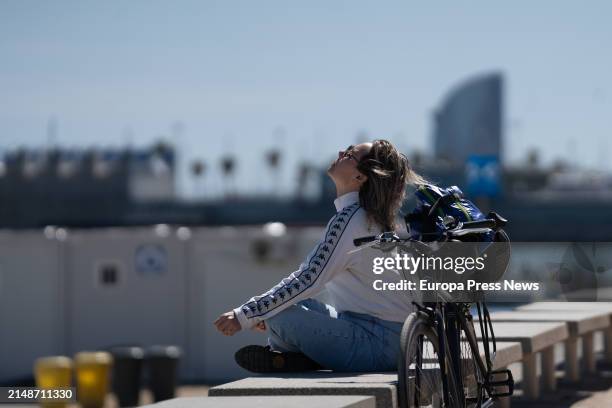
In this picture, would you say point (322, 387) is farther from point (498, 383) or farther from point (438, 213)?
point (498, 383)

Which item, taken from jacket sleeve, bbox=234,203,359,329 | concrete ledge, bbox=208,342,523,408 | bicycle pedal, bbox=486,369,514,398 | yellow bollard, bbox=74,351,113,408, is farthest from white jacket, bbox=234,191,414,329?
yellow bollard, bbox=74,351,113,408

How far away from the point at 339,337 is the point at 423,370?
797mm

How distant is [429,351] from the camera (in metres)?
5.15

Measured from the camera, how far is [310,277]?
5.70 meters

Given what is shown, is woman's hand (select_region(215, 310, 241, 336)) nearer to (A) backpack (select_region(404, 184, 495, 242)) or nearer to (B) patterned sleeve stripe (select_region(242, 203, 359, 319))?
(B) patterned sleeve stripe (select_region(242, 203, 359, 319))

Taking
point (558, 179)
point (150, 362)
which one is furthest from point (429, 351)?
point (558, 179)

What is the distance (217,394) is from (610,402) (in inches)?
143

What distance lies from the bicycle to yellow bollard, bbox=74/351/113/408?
1188 cm

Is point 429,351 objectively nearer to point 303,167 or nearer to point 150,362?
point 150,362

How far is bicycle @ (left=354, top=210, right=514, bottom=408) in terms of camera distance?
4926 millimetres

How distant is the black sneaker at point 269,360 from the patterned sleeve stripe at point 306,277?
0.24 m

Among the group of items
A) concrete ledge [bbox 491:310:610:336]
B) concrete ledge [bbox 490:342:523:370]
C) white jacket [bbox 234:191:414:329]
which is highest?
white jacket [bbox 234:191:414:329]

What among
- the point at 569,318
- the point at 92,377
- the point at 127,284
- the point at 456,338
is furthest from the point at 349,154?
the point at 127,284

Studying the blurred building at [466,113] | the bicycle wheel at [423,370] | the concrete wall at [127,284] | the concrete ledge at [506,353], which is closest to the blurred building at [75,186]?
the blurred building at [466,113]
